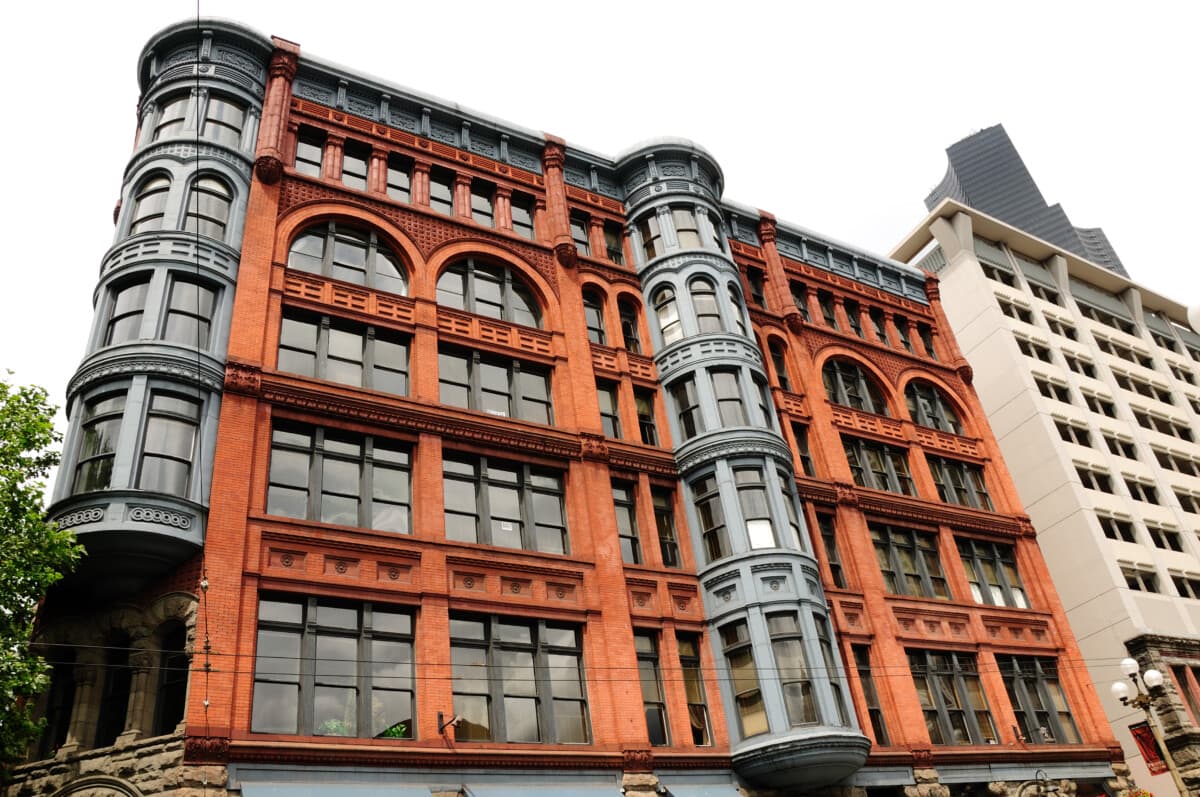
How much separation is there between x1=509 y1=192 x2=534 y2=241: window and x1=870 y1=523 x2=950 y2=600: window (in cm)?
1532

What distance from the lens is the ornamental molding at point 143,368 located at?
2116cm

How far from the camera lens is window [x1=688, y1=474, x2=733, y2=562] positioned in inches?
1054

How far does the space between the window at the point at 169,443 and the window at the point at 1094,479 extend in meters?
39.2

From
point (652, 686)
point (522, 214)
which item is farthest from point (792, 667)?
point (522, 214)

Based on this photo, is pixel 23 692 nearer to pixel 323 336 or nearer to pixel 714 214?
pixel 323 336

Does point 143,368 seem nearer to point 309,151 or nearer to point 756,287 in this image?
point 309,151

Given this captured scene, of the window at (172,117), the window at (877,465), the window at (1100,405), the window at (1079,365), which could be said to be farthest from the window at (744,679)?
the window at (1079,365)

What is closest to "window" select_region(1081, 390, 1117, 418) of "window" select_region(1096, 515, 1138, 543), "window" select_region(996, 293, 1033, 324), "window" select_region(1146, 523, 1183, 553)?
"window" select_region(996, 293, 1033, 324)

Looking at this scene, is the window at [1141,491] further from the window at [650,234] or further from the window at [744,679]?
the window at [744,679]

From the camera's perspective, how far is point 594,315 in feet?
102

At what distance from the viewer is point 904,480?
1374 inches

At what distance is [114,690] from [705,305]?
2024cm

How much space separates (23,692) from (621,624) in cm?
1298

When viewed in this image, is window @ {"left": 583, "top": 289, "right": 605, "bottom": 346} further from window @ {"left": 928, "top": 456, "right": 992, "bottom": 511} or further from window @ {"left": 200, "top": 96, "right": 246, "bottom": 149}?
window @ {"left": 928, "top": 456, "right": 992, "bottom": 511}
